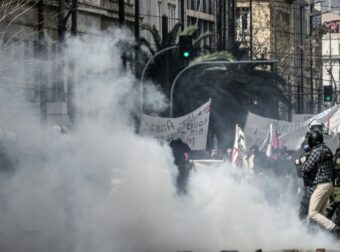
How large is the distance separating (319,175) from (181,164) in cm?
297

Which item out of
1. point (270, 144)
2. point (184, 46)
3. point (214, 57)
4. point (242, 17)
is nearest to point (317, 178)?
point (270, 144)

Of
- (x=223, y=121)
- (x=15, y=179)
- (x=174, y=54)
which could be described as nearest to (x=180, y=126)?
(x=15, y=179)

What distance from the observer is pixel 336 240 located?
62.1 feet

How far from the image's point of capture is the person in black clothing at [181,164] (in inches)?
749

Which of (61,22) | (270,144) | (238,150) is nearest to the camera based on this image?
(61,22)

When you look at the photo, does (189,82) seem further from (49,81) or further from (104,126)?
(104,126)

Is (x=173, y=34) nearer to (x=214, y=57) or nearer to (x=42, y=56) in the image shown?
(x=214, y=57)

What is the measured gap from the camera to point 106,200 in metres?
17.4

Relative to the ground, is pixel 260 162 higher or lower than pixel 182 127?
lower

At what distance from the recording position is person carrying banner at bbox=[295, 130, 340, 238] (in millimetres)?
19047

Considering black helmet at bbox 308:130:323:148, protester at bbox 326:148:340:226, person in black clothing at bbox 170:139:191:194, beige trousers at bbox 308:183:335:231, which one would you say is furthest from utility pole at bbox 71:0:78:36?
beige trousers at bbox 308:183:335:231

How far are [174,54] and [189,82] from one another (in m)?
2.25

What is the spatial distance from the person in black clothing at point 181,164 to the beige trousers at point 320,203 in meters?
1.93

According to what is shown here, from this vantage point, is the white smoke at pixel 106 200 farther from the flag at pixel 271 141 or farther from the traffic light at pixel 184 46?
the traffic light at pixel 184 46
